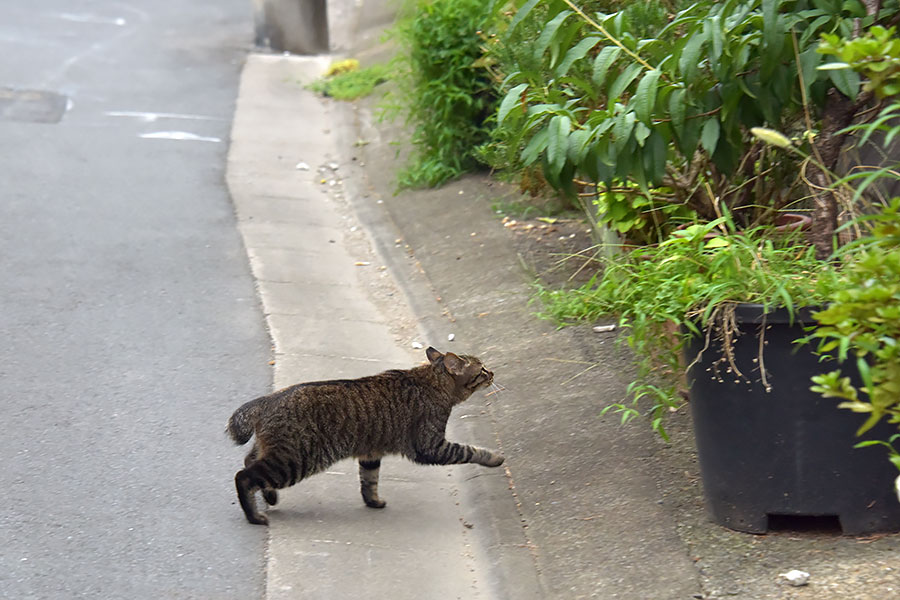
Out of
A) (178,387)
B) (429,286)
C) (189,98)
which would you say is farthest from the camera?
(189,98)

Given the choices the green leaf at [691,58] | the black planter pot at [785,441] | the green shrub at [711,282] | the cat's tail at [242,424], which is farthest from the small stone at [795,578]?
the cat's tail at [242,424]

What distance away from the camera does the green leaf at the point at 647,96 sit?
4.07m

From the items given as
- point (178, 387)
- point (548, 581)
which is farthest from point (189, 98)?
point (548, 581)

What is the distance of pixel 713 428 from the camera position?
4.18m

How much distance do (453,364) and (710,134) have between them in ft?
5.65

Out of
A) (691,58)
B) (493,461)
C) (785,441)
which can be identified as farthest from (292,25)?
(785,441)

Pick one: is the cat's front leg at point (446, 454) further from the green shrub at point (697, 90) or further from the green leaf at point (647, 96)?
the green leaf at point (647, 96)

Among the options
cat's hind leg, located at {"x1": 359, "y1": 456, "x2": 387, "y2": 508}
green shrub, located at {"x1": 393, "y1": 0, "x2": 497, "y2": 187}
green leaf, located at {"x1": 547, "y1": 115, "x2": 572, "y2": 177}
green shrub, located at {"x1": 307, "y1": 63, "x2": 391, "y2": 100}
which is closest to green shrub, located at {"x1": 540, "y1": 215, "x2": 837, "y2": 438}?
green leaf, located at {"x1": 547, "y1": 115, "x2": 572, "y2": 177}

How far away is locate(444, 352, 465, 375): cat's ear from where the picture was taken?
5.08 m

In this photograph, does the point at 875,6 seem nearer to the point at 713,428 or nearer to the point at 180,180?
the point at 713,428

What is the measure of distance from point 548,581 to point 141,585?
1.70 metres

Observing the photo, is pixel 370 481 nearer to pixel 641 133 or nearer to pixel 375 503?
pixel 375 503

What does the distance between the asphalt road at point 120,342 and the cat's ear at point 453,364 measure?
4.01 ft

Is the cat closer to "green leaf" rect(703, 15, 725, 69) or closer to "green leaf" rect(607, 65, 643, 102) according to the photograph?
"green leaf" rect(607, 65, 643, 102)
